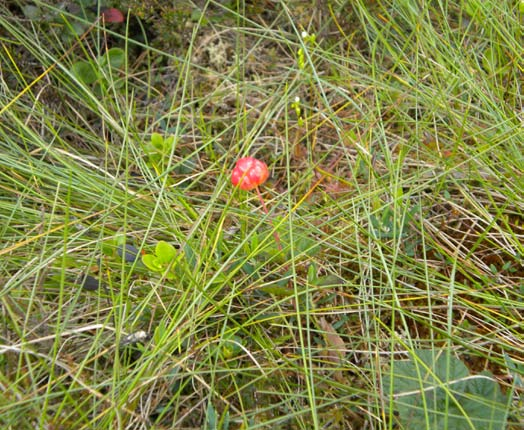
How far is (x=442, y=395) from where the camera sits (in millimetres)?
1380

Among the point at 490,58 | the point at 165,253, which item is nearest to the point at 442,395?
the point at 165,253

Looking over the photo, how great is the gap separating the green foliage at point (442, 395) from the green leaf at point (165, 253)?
0.58 metres

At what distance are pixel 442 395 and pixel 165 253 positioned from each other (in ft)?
2.34

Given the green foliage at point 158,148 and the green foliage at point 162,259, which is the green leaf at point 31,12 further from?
the green foliage at point 162,259

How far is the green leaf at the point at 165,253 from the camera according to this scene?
156cm

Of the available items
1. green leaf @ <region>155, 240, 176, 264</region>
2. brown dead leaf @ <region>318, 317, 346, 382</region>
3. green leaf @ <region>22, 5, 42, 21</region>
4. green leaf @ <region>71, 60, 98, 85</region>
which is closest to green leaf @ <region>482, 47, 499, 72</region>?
brown dead leaf @ <region>318, 317, 346, 382</region>

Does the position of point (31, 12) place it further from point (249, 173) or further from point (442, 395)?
point (442, 395)

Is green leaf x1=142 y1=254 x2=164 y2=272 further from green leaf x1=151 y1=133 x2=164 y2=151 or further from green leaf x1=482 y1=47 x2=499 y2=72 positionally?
green leaf x1=482 y1=47 x2=499 y2=72

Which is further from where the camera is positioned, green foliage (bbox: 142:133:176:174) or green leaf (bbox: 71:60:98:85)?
green leaf (bbox: 71:60:98:85)

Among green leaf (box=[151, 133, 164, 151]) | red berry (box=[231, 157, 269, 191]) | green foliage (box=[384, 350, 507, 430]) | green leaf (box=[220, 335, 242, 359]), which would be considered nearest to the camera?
green foliage (box=[384, 350, 507, 430])

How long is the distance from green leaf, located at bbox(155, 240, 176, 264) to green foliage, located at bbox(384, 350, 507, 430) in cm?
58

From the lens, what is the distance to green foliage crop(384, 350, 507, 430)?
1328 millimetres

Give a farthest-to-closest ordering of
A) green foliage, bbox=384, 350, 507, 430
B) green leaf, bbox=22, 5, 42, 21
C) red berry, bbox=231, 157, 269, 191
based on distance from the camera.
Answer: green leaf, bbox=22, 5, 42, 21 → red berry, bbox=231, 157, 269, 191 → green foliage, bbox=384, 350, 507, 430

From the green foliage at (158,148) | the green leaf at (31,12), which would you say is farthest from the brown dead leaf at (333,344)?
the green leaf at (31,12)
